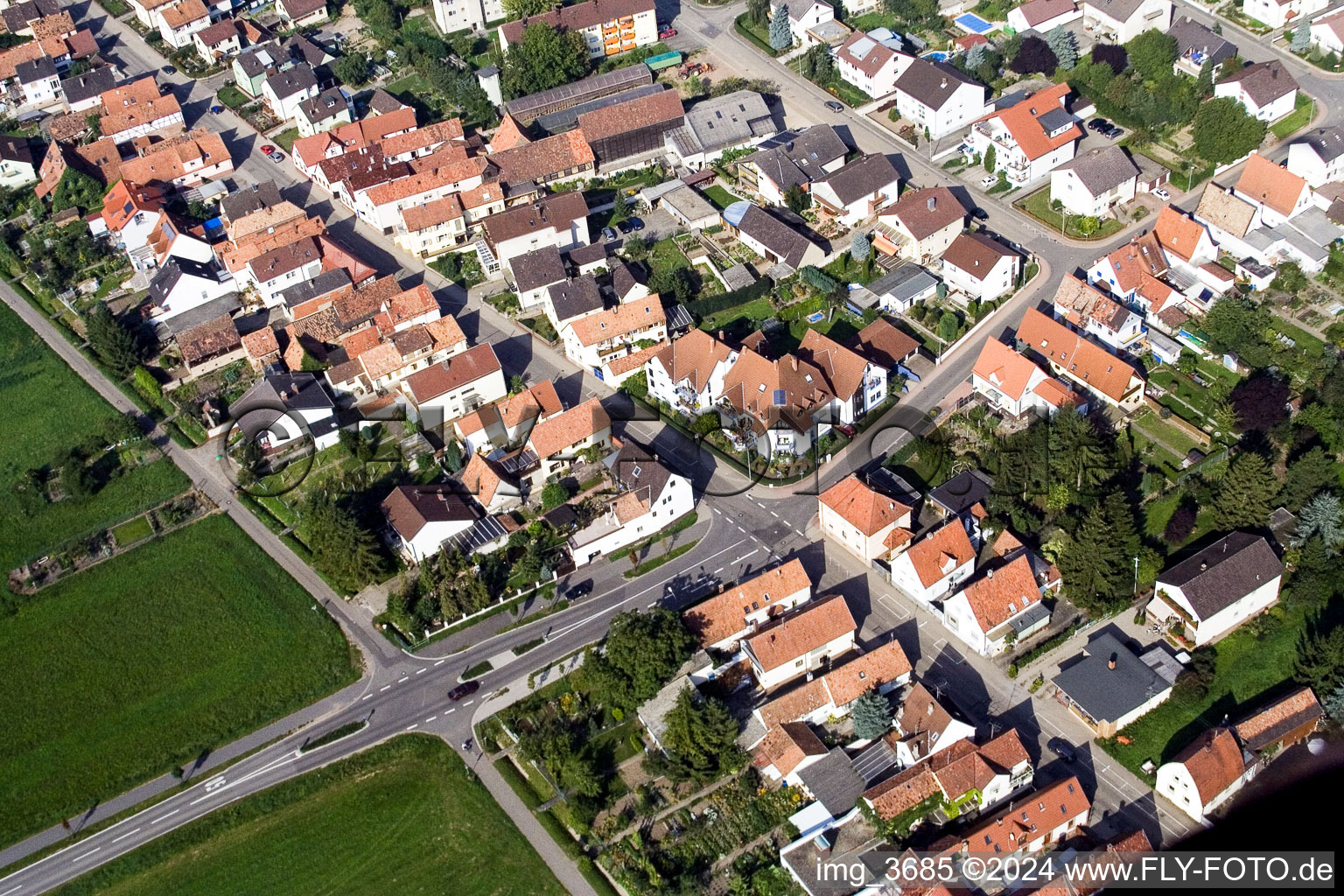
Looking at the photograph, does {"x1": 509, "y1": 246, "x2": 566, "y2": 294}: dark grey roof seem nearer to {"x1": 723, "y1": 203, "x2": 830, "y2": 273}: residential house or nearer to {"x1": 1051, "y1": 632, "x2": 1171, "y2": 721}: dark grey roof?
{"x1": 723, "y1": 203, "x2": 830, "y2": 273}: residential house

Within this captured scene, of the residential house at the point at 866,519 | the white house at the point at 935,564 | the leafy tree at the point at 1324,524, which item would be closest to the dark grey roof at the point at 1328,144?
the leafy tree at the point at 1324,524

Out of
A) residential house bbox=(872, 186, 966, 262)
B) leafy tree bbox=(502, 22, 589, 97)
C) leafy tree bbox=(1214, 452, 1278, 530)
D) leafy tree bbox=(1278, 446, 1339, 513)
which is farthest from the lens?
leafy tree bbox=(502, 22, 589, 97)

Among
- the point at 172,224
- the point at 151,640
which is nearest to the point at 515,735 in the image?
the point at 151,640

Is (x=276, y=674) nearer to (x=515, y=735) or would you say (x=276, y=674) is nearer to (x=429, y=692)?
(x=429, y=692)

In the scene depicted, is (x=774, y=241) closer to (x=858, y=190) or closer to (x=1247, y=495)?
(x=858, y=190)

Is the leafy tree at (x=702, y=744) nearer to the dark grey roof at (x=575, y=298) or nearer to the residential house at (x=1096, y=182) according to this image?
the dark grey roof at (x=575, y=298)

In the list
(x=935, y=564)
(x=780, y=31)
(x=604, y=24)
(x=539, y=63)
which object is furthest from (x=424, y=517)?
(x=780, y=31)

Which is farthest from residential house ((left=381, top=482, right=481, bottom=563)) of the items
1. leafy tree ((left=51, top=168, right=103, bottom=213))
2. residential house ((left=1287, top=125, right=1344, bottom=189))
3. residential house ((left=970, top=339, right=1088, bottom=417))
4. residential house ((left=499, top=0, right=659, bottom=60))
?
residential house ((left=1287, top=125, right=1344, bottom=189))
